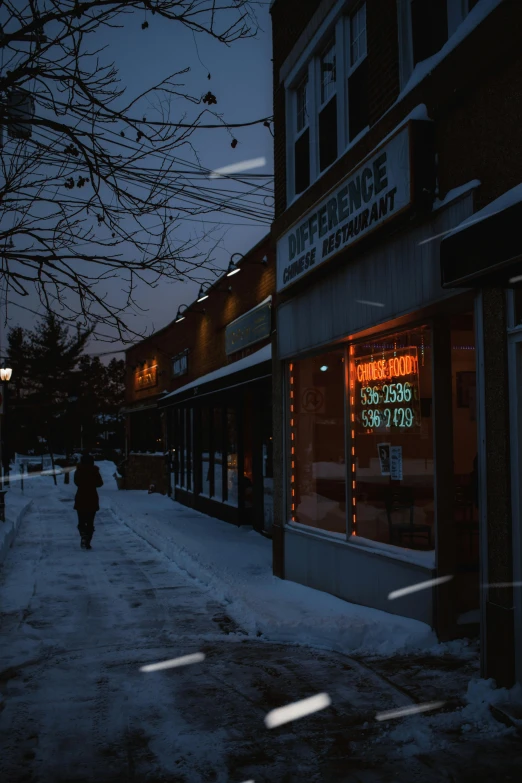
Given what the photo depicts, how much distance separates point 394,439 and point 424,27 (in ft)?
14.0

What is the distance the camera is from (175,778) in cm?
425

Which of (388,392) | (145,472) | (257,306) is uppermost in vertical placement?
(257,306)

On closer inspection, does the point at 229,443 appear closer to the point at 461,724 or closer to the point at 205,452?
the point at 205,452

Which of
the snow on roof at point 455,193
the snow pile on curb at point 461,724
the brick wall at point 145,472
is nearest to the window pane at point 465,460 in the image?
the snow on roof at point 455,193

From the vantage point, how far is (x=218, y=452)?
19906 mm

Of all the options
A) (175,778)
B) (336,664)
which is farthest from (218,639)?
(175,778)

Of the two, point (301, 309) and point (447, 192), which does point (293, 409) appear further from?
point (447, 192)

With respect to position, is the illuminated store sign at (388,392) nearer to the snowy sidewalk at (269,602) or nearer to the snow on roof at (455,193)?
the snow on roof at (455,193)

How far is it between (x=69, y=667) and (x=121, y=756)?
6.81 ft

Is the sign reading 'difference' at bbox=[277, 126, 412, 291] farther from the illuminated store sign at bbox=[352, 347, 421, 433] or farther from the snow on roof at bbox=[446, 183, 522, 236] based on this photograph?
the snow on roof at bbox=[446, 183, 522, 236]

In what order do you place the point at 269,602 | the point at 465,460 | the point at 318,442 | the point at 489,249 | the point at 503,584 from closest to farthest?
the point at 489,249
the point at 503,584
the point at 269,602
the point at 465,460
the point at 318,442

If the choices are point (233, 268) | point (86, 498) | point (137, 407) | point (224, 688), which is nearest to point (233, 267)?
point (233, 268)

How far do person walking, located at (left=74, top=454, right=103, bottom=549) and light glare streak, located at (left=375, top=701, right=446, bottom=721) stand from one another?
33.1 feet

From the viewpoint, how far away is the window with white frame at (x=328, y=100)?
8891mm
